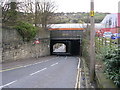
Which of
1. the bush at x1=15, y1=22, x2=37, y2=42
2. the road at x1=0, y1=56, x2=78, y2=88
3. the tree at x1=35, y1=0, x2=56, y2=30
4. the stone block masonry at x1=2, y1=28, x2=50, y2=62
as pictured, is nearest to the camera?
the road at x1=0, y1=56, x2=78, y2=88

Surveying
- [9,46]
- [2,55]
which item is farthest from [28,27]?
[2,55]

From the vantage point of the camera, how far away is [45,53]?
3453 centimetres

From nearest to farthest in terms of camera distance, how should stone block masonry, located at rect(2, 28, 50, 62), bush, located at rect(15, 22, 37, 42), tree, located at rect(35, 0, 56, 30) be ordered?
stone block masonry, located at rect(2, 28, 50, 62)
bush, located at rect(15, 22, 37, 42)
tree, located at rect(35, 0, 56, 30)

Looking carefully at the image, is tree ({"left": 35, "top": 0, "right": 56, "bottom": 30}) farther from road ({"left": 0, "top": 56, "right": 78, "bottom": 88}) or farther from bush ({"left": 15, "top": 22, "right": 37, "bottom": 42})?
road ({"left": 0, "top": 56, "right": 78, "bottom": 88})

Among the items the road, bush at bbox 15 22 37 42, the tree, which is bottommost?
the road

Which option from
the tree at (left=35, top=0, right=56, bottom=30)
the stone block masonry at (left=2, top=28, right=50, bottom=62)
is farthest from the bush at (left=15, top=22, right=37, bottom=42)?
the tree at (left=35, top=0, right=56, bottom=30)

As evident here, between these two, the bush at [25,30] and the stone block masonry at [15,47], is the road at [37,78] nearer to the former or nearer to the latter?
the stone block masonry at [15,47]

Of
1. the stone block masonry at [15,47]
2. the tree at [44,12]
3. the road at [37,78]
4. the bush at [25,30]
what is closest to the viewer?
the road at [37,78]

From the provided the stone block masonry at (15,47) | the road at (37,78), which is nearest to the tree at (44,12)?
the stone block masonry at (15,47)

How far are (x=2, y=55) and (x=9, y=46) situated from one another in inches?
75.6

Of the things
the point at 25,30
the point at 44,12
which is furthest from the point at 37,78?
the point at 44,12

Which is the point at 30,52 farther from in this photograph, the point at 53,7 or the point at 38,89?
the point at 38,89

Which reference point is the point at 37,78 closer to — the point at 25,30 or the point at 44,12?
the point at 25,30

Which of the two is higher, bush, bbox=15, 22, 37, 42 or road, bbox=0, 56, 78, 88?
bush, bbox=15, 22, 37, 42
